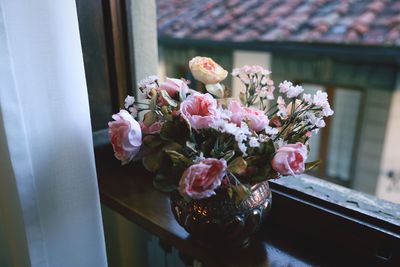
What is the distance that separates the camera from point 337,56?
2324 millimetres

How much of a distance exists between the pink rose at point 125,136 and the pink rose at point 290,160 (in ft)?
0.72

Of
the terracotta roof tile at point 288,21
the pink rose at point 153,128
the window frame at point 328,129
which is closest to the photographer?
the pink rose at point 153,128

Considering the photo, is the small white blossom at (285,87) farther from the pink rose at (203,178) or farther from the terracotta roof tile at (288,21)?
the terracotta roof tile at (288,21)

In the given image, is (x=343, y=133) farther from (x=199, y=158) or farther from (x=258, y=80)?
(x=199, y=158)

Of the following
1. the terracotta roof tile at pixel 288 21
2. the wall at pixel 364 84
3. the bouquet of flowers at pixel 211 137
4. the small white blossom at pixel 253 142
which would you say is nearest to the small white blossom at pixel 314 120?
the bouquet of flowers at pixel 211 137

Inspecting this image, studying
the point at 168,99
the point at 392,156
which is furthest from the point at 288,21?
the point at 168,99

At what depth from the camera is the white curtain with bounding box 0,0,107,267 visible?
526mm

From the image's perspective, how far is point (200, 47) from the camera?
10.2 feet

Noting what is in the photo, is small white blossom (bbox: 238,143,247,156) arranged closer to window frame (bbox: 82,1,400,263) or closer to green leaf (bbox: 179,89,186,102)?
green leaf (bbox: 179,89,186,102)

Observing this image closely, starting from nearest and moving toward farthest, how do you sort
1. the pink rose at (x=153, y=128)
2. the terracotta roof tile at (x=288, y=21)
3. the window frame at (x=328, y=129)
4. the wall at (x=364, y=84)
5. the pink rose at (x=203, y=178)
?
1. the pink rose at (x=203, y=178)
2. the pink rose at (x=153, y=128)
3. the terracotta roof tile at (x=288, y=21)
4. the wall at (x=364, y=84)
5. the window frame at (x=328, y=129)

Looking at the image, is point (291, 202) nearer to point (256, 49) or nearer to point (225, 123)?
point (225, 123)

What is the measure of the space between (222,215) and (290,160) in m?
0.15

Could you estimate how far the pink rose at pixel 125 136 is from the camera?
1.72ft

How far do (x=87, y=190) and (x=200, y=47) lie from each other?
2.64m
